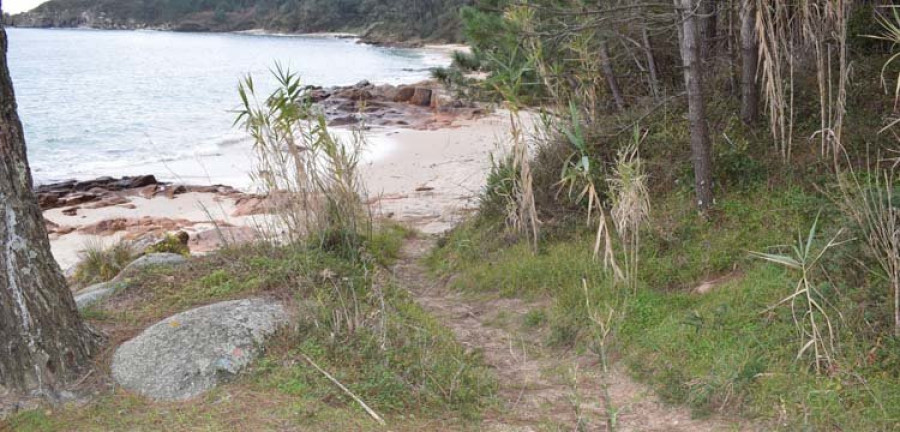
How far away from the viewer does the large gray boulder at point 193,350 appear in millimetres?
4535

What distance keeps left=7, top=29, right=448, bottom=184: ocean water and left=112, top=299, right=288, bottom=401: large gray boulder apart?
5.40ft

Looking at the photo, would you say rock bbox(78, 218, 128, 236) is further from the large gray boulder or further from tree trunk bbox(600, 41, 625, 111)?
the large gray boulder

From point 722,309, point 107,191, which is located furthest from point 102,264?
point 107,191

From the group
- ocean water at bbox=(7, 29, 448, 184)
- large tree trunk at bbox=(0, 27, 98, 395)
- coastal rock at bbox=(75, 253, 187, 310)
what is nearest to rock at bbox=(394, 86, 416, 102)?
ocean water at bbox=(7, 29, 448, 184)

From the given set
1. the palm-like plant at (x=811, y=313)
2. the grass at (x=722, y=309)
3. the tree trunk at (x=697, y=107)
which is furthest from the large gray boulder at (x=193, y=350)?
the tree trunk at (x=697, y=107)

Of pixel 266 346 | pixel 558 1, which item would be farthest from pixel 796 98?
pixel 266 346

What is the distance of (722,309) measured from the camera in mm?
5289

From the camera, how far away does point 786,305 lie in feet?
16.4

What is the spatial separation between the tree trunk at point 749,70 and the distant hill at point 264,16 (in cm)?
7225

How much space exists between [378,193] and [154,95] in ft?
107

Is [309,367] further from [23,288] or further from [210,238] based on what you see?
[210,238]

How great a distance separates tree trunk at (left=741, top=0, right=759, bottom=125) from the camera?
7262mm

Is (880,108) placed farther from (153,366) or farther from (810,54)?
(153,366)

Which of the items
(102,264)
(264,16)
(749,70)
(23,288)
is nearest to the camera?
(23,288)
